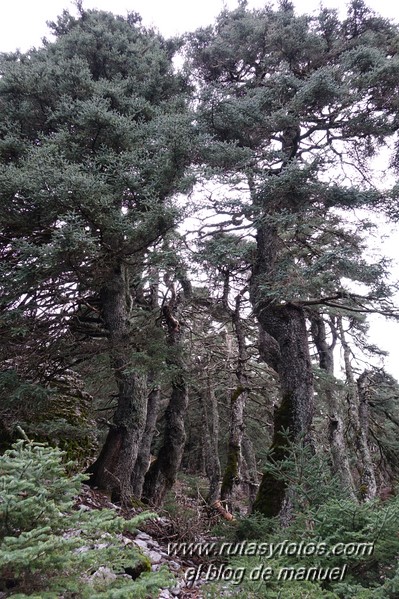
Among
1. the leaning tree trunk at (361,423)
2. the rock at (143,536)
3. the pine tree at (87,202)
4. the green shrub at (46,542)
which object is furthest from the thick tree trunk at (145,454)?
the green shrub at (46,542)

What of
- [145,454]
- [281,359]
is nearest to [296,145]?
[281,359]

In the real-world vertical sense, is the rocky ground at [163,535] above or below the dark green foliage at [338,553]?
below

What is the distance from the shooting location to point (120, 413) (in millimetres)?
6309

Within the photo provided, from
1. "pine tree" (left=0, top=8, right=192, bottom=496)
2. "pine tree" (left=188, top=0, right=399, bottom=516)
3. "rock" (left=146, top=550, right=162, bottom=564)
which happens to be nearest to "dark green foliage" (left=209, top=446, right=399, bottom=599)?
"rock" (left=146, top=550, right=162, bottom=564)

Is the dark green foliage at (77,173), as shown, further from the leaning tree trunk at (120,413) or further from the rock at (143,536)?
the rock at (143,536)

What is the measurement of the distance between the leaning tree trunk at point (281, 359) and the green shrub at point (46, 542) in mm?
3662

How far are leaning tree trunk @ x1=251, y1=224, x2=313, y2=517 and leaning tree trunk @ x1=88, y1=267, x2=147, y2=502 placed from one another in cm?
217

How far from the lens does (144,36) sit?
28.1 ft

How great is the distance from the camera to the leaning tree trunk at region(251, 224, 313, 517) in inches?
208

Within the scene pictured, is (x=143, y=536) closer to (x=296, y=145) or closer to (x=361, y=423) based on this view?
(x=361, y=423)

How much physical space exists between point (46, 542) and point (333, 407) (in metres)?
7.57

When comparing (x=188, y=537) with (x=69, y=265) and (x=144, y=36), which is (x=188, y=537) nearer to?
(x=69, y=265)

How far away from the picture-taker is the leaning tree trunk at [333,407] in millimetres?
7172

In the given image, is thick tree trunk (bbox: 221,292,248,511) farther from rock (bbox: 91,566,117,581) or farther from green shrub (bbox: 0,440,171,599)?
green shrub (bbox: 0,440,171,599)
